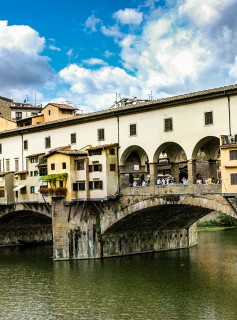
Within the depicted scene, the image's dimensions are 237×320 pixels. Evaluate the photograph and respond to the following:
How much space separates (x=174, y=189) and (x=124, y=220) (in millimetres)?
6871

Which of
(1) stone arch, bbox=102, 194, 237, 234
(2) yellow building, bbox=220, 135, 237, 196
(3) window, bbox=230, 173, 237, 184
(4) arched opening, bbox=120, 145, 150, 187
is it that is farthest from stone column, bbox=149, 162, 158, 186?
(3) window, bbox=230, 173, 237, 184

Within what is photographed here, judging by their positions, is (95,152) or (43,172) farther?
(43,172)

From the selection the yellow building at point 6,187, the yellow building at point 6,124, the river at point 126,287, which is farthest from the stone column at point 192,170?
the yellow building at point 6,124

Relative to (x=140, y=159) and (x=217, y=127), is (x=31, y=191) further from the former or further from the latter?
(x=217, y=127)

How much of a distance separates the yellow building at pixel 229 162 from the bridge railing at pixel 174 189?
1508 mm

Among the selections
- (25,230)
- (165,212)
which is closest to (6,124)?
(25,230)

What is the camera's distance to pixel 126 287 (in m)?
36.3

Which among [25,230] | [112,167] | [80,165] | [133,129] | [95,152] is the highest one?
[133,129]

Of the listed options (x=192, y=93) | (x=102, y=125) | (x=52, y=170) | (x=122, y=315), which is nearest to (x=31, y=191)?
(x=52, y=170)

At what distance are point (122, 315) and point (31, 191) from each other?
25128 millimetres

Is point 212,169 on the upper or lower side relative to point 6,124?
lower

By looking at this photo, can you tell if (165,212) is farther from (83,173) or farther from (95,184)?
(83,173)

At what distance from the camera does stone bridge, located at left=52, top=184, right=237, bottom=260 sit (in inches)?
1642

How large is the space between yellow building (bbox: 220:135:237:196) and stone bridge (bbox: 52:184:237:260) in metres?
2.85
